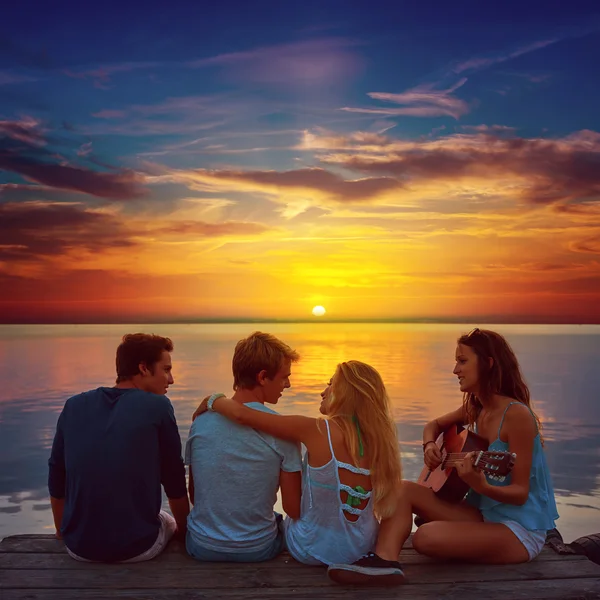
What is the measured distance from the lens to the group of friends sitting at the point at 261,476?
3926mm

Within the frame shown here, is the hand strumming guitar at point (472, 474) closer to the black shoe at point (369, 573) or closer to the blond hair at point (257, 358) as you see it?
the black shoe at point (369, 573)

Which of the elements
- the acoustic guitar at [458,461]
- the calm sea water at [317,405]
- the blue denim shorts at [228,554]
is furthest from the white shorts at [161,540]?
the calm sea water at [317,405]

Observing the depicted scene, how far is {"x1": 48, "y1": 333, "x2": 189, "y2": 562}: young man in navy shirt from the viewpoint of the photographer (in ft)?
12.8

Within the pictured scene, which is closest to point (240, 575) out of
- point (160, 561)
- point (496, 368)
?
point (160, 561)

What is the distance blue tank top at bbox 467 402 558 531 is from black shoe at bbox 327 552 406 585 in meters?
0.80

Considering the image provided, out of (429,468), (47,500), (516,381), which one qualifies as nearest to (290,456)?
(429,468)

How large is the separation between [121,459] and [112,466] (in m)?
0.06

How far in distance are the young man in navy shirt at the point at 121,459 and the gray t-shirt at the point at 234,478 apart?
18 centimetres

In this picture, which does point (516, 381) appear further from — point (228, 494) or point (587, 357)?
point (587, 357)

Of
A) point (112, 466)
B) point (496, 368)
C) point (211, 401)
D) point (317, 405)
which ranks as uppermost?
point (496, 368)

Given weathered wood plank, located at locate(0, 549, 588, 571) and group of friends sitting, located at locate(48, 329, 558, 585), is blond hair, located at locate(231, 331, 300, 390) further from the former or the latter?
weathered wood plank, located at locate(0, 549, 588, 571)

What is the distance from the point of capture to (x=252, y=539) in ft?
13.4

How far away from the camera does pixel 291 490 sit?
162 inches

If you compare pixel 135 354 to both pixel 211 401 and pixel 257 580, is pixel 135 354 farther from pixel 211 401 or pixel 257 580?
pixel 257 580
